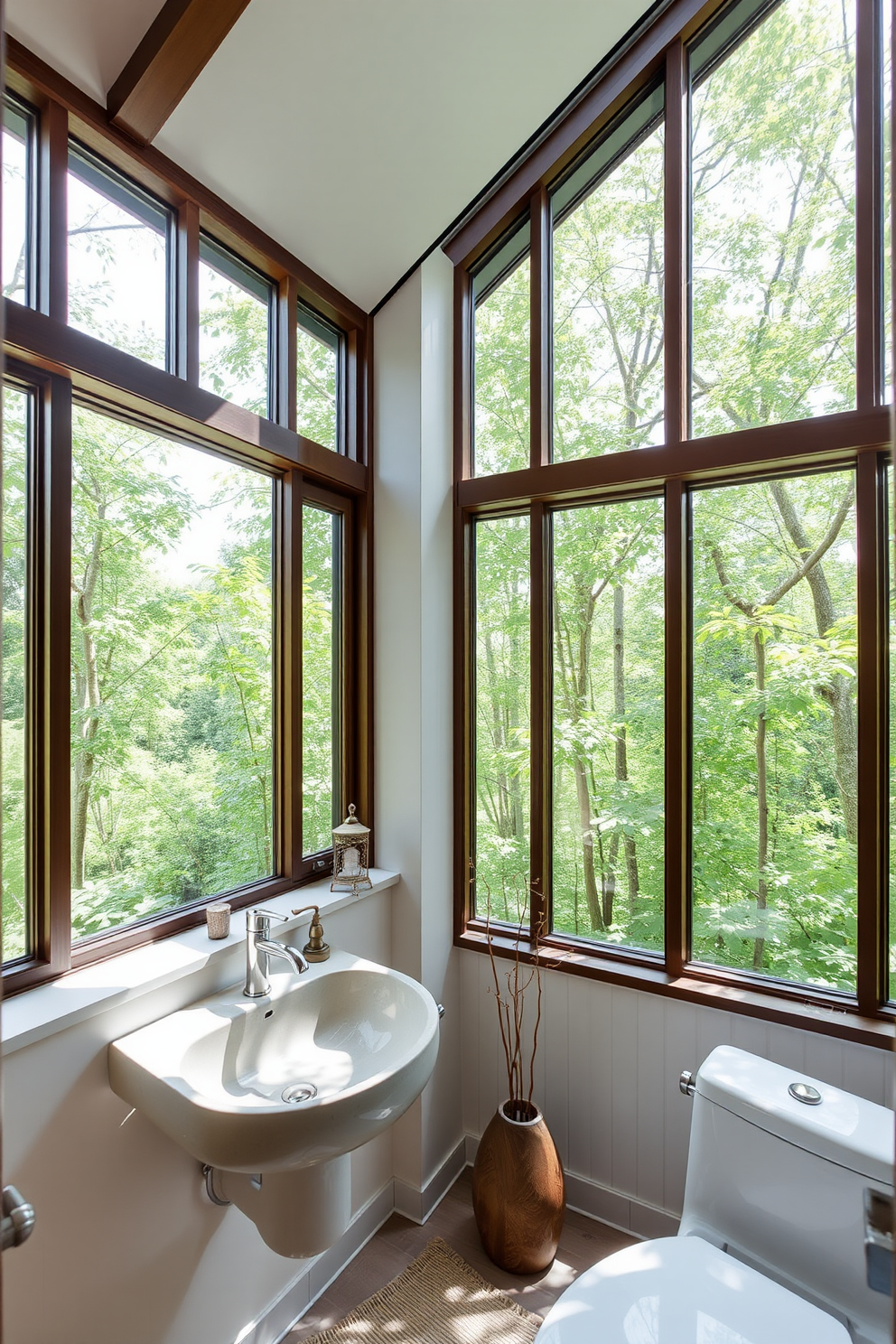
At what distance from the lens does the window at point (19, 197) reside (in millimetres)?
1449

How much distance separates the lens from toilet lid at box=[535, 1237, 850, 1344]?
1240mm

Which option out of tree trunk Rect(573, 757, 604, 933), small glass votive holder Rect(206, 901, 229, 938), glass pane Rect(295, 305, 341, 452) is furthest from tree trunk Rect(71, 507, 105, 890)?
tree trunk Rect(573, 757, 604, 933)

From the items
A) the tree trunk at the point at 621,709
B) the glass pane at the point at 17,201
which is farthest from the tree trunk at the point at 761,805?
the glass pane at the point at 17,201

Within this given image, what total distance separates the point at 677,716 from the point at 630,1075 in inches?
39.4

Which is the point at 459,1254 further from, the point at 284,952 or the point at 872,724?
the point at 872,724

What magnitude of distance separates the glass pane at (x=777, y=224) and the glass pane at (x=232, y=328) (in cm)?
120

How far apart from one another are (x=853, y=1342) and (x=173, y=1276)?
131 centimetres

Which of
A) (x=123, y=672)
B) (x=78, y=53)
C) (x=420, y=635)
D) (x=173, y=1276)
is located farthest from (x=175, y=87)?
(x=173, y=1276)

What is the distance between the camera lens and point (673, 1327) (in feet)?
4.09

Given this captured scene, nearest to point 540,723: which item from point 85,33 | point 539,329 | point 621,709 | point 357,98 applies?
point 621,709

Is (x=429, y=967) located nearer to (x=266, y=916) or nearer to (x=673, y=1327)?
(x=266, y=916)

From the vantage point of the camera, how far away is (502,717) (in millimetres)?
2361

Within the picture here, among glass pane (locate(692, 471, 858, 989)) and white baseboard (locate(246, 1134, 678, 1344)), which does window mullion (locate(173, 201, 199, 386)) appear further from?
white baseboard (locate(246, 1134, 678, 1344))

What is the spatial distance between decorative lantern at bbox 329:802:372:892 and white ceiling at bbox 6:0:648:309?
1.60m
